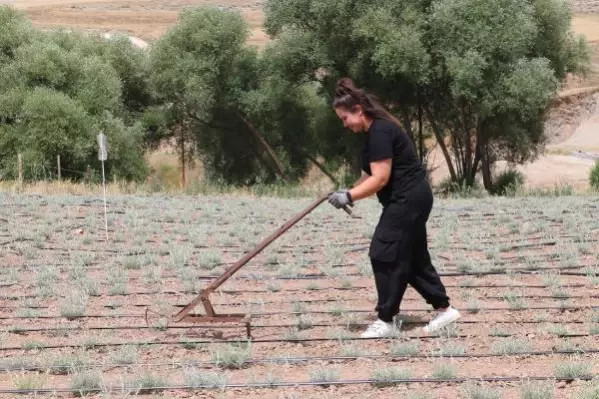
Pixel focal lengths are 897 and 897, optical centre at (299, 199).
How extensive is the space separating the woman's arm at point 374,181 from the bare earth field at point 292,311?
3.50 ft

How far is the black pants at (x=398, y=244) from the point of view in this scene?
6.30 meters

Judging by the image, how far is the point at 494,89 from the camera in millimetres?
25344

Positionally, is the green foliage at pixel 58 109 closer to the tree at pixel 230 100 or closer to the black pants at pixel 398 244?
the tree at pixel 230 100

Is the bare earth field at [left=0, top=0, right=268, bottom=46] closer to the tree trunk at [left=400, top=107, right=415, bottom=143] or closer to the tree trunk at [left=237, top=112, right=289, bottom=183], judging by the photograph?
the tree trunk at [left=237, top=112, right=289, bottom=183]

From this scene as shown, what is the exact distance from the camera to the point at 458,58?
25000 millimetres

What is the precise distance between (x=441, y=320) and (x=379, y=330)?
49cm

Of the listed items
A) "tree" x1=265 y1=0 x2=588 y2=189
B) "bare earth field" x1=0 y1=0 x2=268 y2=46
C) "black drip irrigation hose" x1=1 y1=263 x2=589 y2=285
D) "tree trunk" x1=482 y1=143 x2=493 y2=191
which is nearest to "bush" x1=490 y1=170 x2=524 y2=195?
"tree trunk" x1=482 y1=143 x2=493 y2=191

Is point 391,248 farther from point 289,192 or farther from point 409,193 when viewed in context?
point 289,192

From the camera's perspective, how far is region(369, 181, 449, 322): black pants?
630cm

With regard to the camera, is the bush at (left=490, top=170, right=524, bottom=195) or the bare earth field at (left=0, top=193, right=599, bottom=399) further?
the bush at (left=490, top=170, right=524, bottom=195)

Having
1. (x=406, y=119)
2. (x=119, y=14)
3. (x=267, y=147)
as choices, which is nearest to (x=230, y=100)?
(x=267, y=147)

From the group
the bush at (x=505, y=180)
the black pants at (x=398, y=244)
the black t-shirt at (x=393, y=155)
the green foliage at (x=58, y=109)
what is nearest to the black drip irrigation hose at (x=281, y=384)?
the black pants at (x=398, y=244)

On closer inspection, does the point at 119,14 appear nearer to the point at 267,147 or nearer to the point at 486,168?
the point at 267,147

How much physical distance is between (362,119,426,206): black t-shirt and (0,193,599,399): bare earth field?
1081 millimetres
